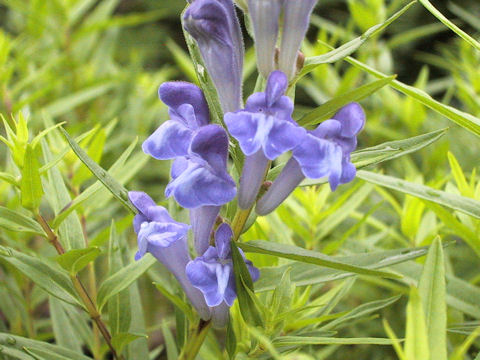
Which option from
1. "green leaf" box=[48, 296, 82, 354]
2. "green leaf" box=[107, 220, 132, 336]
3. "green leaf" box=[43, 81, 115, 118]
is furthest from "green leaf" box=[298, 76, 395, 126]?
"green leaf" box=[43, 81, 115, 118]

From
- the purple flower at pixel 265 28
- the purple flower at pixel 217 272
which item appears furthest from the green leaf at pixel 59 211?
the purple flower at pixel 265 28

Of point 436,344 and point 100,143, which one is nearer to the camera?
point 436,344

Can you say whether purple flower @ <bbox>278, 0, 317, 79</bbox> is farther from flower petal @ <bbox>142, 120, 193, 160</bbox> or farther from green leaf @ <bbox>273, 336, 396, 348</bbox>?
green leaf @ <bbox>273, 336, 396, 348</bbox>

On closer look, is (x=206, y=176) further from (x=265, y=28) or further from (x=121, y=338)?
(x=121, y=338)

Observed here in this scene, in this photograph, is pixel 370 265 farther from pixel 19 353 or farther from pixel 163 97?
pixel 19 353

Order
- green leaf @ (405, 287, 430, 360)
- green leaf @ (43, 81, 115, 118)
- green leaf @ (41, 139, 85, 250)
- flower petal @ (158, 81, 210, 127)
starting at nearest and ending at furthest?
green leaf @ (405, 287, 430, 360)
flower petal @ (158, 81, 210, 127)
green leaf @ (41, 139, 85, 250)
green leaf @ (43, 81, 115, 118)

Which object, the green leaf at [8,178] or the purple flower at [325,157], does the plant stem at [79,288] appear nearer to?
the green leaf at [8,178]

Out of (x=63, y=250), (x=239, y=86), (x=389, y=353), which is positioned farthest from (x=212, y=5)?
(x=389, y=353)
